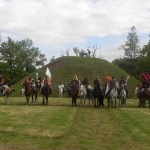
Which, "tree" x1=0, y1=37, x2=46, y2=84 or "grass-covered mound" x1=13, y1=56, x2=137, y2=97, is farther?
"tree" x1=0, y1=37, x2=46, y2=84

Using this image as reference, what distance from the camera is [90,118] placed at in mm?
22656

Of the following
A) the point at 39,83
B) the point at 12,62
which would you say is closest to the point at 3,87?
the point at 39,83

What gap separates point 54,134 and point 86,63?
5738 centimetres

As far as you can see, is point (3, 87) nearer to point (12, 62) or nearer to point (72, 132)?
point (72, 132)

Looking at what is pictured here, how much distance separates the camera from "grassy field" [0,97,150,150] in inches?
583

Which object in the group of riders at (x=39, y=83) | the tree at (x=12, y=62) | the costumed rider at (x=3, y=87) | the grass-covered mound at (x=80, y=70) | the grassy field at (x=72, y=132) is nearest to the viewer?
the grassy field at (x=72, y=132)

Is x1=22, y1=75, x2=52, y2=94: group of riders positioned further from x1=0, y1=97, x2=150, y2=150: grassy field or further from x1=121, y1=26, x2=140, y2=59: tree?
x1=121, y1=26, x2=140, y2=59: tree

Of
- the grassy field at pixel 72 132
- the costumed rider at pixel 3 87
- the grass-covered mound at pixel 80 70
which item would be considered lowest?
the grassy field at pixel 72 132

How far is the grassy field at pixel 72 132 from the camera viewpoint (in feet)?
48.6

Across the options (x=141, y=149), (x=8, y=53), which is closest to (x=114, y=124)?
(x=141, y=149)

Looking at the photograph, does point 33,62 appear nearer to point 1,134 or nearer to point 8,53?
point 8,53

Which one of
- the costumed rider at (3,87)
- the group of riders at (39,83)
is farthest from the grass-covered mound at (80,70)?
the costumed rider at (3,87)

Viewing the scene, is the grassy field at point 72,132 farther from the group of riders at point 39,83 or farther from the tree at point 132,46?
the tree at point 132,46

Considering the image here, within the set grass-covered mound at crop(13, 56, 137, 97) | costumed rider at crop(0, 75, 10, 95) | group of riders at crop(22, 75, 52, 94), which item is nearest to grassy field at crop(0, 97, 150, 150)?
group of riders at crop(22, 75, 52, 94)
